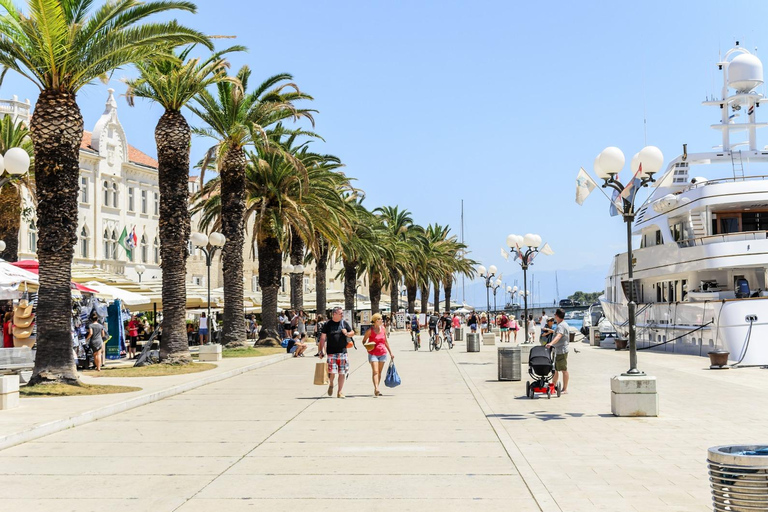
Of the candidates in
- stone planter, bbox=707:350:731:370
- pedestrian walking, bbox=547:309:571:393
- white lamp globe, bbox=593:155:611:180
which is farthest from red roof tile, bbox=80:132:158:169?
white lamp globe, bbox=593:155:611:180

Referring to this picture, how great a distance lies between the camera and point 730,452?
5645mm

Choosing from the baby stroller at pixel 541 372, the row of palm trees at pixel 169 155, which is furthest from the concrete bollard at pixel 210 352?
the baby stroller at pixel 541 372

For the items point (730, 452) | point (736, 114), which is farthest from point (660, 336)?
point (730, 452)

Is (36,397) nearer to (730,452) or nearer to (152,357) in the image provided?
(152,357)

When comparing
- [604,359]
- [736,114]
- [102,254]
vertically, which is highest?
[736,114]

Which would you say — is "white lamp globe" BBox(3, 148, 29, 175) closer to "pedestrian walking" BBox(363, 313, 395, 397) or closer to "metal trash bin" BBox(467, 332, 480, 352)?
"pedestrian walking" BBox(363, 313, 395, 397)

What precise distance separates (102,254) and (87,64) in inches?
1765

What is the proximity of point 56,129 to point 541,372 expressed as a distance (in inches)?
431

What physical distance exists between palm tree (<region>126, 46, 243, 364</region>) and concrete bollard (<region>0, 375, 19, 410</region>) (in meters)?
10.3

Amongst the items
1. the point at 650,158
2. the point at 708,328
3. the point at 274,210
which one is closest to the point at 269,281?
the point at 274,210

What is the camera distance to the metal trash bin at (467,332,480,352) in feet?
119

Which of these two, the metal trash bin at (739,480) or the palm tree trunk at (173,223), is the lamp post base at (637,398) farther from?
the palm tree trunk at (173,223)

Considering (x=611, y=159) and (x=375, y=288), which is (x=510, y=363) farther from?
(x=375, y=288)

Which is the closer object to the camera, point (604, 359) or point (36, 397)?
point (36, 397)
